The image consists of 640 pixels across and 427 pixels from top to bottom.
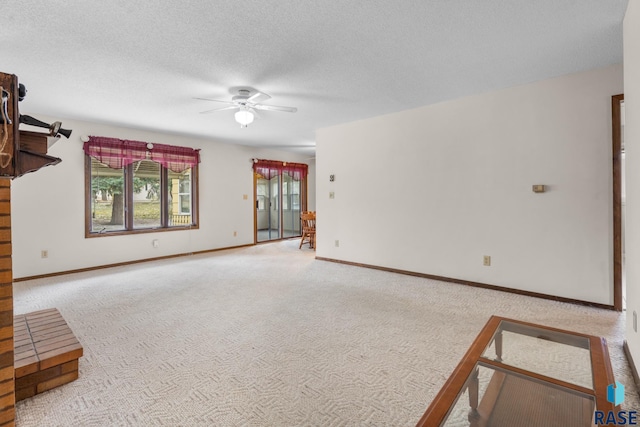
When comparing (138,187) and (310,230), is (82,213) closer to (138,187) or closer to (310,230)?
(138,187)

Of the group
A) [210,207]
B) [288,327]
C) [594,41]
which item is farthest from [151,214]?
[594,41]

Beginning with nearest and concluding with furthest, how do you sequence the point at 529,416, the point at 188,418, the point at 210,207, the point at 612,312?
the point at 529,416
the point at 188,418
the point at 612,312
the point at 210,207

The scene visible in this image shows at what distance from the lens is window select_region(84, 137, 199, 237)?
16.5ft

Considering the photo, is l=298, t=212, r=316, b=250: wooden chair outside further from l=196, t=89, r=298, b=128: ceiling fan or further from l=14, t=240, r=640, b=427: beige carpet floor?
l=196, t=89, r=298, b=128: ceiling fan

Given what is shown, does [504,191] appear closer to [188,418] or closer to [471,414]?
[471,414]

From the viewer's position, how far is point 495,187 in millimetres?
3721

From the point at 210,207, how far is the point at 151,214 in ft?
3.56

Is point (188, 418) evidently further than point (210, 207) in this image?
No

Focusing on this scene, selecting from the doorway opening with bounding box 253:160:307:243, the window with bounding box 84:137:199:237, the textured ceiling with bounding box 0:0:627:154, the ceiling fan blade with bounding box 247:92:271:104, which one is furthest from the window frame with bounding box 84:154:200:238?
the ceiling fan blade with bounding box 247:92:271:104

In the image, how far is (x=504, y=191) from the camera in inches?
144

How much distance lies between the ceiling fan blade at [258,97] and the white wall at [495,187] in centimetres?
174

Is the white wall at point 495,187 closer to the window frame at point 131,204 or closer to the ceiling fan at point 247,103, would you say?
the ceiling fan at point 247,103

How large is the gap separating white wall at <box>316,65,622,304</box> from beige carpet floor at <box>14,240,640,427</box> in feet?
1.23

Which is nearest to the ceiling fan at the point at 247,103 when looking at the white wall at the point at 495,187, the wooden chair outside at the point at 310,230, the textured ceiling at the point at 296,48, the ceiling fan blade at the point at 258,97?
the ceiling fan blade at the point at 258,97
